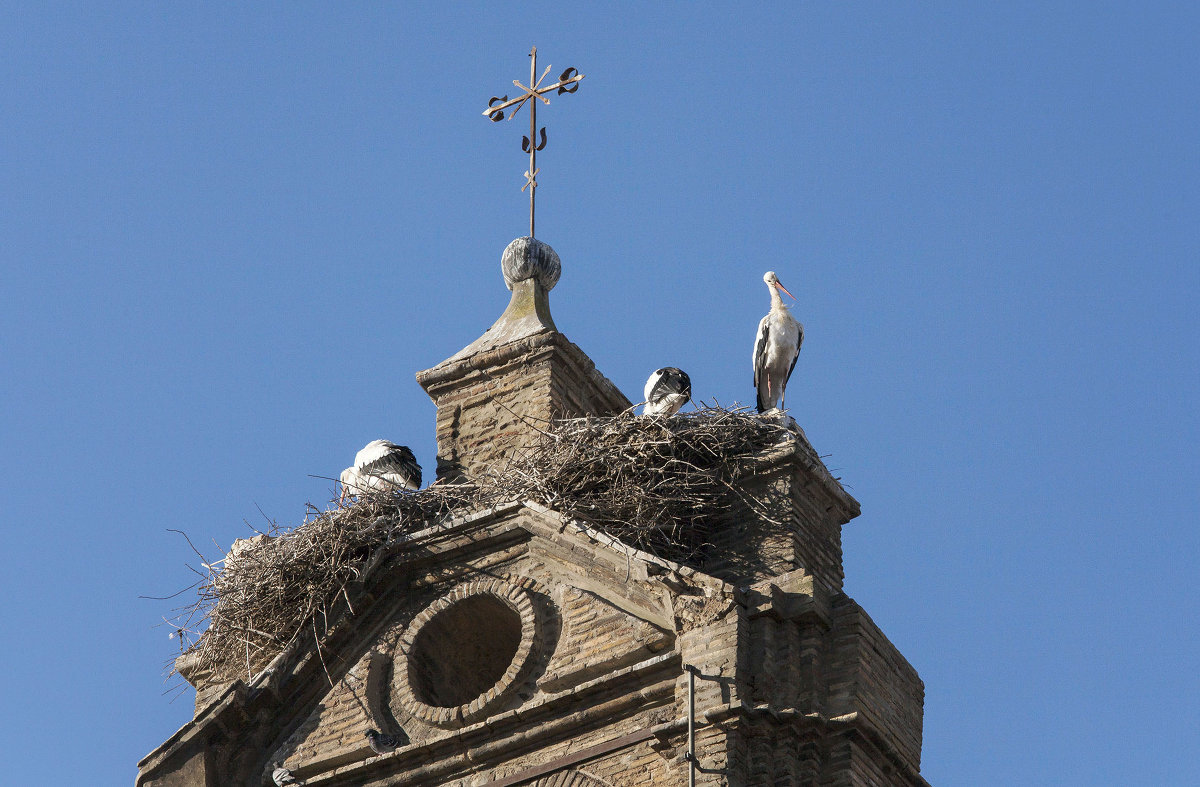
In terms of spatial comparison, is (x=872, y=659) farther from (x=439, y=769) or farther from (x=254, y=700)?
(x=254, y=700)

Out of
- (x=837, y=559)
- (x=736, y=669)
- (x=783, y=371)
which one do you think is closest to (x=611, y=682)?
(x=736, y=669)

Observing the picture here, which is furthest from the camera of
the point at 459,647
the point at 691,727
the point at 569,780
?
the point at 459,647

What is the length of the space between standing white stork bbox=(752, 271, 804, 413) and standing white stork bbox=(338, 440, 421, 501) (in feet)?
7.79

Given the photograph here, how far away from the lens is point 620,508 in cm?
1608

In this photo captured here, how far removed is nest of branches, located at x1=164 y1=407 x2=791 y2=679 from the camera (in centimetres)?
1611

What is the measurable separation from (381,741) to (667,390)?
302 cm

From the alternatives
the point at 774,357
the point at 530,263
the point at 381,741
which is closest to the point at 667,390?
the point at 774,357

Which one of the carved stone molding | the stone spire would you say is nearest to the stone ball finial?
the stone spire

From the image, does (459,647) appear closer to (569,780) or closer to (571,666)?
(571,666)

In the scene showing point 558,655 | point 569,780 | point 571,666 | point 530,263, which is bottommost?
point 569,780

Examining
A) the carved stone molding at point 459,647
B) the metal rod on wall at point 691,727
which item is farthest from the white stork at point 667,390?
the metal rod on wall at point 691,727

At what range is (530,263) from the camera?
18719 mm

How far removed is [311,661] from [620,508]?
7.20 ft

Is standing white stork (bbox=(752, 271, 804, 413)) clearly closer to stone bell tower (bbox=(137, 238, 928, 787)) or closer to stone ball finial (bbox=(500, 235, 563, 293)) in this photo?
stone bell tower (bbox=(137, 238, 928, 787))
